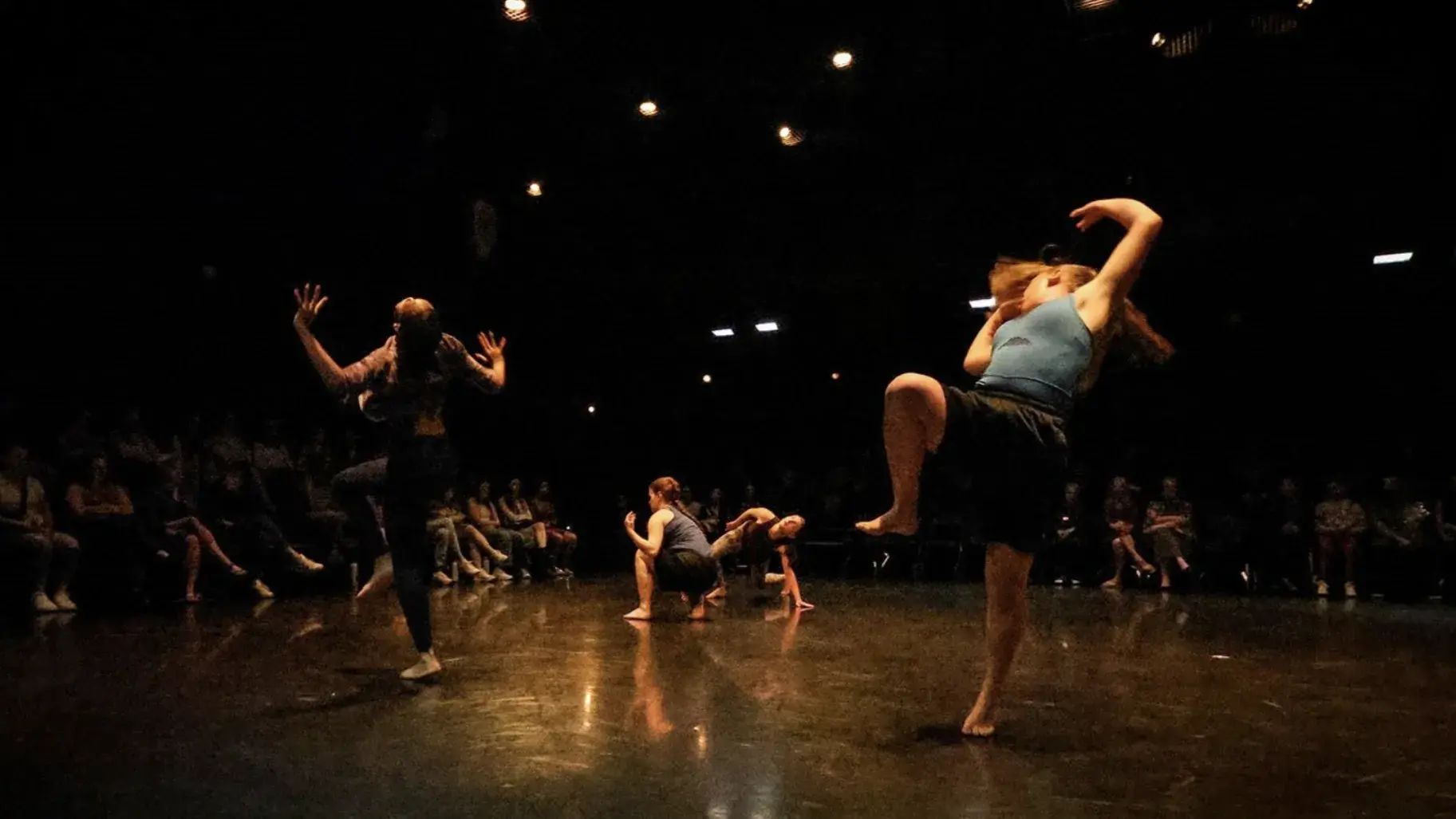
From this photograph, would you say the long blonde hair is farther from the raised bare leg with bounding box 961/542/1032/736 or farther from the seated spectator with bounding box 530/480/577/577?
the seated spectator with bounding box 530/480/577/577

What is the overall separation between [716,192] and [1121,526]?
18.2ft

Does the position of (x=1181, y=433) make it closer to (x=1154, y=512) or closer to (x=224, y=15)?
(x=1154, y=512)

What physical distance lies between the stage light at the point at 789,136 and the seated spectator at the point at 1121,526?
16.7 ft

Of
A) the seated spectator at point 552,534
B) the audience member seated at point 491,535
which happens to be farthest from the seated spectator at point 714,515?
the audience member seated at point 491,535

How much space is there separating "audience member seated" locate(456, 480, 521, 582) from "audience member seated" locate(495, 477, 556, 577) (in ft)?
0.29

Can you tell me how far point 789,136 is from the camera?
325 inches

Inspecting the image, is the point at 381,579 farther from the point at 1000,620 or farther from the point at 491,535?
the point at 491,535

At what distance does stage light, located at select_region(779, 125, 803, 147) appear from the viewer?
818 centimetres

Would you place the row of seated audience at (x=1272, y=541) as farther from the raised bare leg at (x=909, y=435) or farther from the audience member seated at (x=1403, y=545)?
the raised bare leg at (x=909, y=435)

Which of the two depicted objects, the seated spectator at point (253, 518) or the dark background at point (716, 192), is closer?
the dark background at point (716, 192)

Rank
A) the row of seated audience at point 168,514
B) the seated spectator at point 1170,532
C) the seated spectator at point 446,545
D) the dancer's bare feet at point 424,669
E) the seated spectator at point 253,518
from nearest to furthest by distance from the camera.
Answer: the dancer's bare feet at point 424,669
the row of seated audience at point 168,514
the seated spectator at point 253,518
the seated spectator at point 446,545
the seated spectator at point 1170,532

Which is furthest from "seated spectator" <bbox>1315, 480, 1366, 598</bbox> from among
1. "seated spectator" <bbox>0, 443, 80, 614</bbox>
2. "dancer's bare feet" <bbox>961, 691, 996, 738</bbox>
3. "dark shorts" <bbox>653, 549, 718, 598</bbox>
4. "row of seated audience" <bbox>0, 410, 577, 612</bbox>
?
"seated spectator" <bbox>0, 443, 80, 614</bbox>

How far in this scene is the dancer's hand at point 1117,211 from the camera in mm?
2537

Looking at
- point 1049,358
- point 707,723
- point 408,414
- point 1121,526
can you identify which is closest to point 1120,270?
point 1049,358
